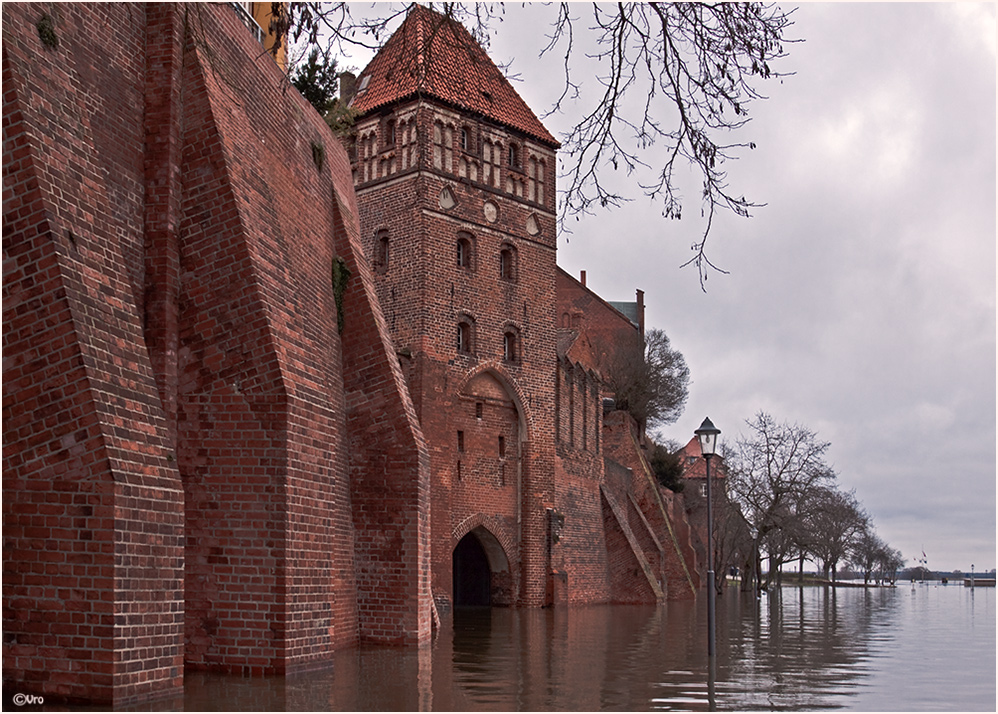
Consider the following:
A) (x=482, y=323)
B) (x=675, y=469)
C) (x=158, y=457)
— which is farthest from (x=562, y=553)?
(x=158, y=457)

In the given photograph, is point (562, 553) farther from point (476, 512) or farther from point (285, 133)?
point (285, 133)

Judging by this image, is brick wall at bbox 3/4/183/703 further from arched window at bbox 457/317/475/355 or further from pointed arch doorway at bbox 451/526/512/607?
pointed arch doorway at bbox 451/526/512/607

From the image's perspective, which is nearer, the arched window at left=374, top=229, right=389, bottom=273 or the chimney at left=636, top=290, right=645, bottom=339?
the arched window at left=374, top=229, right=389, bottom=273

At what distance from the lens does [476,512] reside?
94.7 feet

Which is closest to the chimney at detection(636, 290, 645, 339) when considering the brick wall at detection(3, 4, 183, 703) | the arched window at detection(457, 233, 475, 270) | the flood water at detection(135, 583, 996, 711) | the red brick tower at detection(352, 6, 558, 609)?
the red brick tower at detection(352, 6, 558, 609)

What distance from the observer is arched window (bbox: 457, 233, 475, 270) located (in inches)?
1157

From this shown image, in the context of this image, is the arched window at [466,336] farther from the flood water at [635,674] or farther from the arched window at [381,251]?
the flood water at [635,674]

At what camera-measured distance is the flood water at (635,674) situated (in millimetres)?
9477

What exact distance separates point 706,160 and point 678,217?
0.44 meters

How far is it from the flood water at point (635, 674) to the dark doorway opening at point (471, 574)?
29.8 feet

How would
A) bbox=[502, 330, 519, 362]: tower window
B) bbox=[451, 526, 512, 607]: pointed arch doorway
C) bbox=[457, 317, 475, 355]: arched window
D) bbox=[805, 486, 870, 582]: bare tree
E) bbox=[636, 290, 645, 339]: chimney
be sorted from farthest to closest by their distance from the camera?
bbox=[636, 290, 645, 339]: chimney, bbox=[805, 486, 870, 582]: bare tree, bbox=[502, 330, 519, 362]: tower window, bbox=[451, 526, 512, 607]: pointed arch doorway, bbox=[457, 317, 475, 355]: arched window

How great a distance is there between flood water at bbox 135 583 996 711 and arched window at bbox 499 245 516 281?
478 inches

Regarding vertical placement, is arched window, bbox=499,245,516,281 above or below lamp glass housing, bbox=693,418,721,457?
above

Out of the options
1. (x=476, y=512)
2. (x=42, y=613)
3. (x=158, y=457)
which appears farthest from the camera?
(x=476, y=512)
